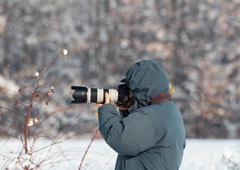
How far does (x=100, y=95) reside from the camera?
3.35 meters

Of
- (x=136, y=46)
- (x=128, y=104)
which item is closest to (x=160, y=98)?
(x=128, y=104)

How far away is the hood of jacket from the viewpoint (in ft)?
10.6

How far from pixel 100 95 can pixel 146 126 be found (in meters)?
0.36

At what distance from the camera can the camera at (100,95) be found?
3357 mm

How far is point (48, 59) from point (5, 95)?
272cm

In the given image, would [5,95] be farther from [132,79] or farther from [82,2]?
[132,79]

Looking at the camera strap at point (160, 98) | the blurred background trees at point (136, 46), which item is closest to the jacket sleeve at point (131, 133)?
the camera strap at point (160, 98)

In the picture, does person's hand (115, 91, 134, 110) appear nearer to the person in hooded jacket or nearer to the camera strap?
the person in hooded jacket

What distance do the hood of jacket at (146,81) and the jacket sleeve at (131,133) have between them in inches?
6.0

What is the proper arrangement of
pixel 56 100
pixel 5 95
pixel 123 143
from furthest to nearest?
pixel 56 100, pixel 5 95, pixel 123 143

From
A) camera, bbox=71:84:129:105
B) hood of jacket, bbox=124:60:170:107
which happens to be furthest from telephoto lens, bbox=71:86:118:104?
hood of jacket, bbox=124:60:170:107

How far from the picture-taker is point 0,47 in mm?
23625

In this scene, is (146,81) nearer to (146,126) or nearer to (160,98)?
(160,98)

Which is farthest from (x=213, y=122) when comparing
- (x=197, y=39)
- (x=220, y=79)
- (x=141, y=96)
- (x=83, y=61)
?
(x=141, y=96)
